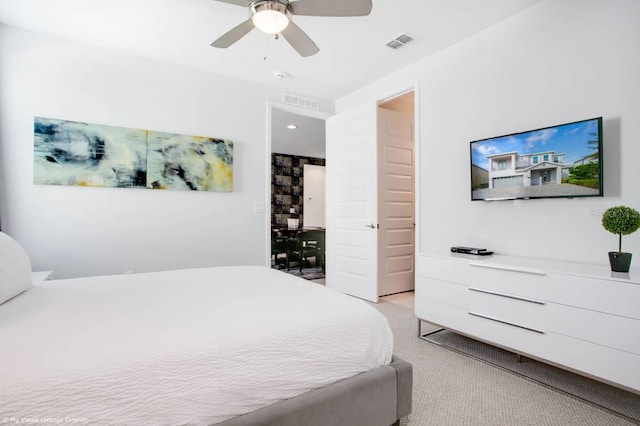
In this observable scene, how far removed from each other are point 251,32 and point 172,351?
2.77m

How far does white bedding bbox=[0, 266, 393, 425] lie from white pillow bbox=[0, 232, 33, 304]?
0.16ft

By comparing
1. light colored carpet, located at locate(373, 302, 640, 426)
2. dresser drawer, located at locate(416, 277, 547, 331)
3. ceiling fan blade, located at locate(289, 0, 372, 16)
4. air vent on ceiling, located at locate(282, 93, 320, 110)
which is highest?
air vent on ceiling, located at locate(282, 93, 320, 110)

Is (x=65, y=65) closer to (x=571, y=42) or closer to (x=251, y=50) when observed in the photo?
(x=251, y=50)

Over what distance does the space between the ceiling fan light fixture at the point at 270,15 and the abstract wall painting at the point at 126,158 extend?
74.8 inches

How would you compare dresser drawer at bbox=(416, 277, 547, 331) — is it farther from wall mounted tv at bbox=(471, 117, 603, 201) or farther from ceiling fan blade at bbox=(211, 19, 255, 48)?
ceiling fan blade at bbox=(211, 19, 255, 48)

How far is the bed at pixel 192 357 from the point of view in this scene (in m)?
0.91

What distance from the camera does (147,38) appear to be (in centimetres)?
293

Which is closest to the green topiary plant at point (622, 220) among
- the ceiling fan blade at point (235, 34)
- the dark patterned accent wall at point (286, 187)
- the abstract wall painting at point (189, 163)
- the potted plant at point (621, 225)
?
the potted plant at point (621, 225)

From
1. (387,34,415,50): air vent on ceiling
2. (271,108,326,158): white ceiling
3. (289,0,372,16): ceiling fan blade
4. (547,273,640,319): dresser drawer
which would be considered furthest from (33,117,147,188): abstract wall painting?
(547,273,640,319): dresser drawer

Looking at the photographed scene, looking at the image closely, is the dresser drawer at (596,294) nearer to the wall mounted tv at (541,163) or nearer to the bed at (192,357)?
the wall mounted tv at (541,163)

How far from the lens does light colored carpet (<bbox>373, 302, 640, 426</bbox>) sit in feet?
5.38

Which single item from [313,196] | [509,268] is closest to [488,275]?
[509,268]

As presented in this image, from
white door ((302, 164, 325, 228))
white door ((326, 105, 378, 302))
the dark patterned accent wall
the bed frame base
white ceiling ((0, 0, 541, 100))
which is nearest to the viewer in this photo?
the bed frame base

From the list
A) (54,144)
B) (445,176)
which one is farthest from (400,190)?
(54,144)
